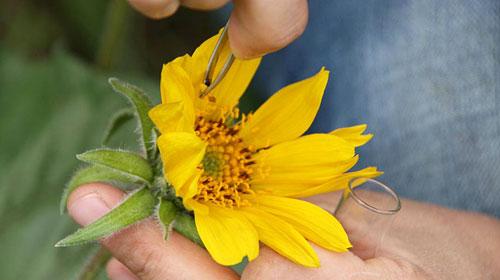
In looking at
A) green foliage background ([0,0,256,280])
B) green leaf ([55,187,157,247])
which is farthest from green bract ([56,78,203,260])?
green foliage background ([0,0,256,280])

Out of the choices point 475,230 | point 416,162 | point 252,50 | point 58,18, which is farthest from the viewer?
point 58,18

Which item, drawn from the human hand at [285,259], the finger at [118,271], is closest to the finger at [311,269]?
the human hand at [285,259]

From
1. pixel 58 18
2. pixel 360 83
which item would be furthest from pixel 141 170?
pixel 58 18

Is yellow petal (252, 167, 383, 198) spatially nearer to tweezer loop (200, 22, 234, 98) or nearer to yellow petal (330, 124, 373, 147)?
yellow petal (330, 124, 373, 147)

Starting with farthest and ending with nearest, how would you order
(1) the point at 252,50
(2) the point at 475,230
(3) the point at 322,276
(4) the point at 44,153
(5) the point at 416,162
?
(4) the point at 44,153 < (5) the point at 416,162 < (2) the point at 475,230 < (3) the point at 322,276 < (1) the point at 252,50

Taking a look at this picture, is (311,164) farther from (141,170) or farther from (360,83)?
(360,83)

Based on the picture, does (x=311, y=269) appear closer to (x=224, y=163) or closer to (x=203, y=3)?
(x=224, y=163)
